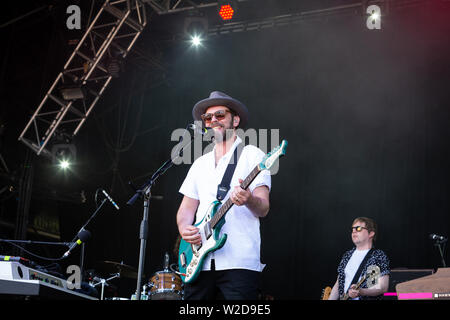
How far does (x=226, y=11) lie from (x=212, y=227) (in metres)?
5.07

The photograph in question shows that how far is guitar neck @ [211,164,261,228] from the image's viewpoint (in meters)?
2.80

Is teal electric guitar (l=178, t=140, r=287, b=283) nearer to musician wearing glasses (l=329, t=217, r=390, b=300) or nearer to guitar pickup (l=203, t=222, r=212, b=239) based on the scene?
guitar pickup (l=203, t=222, r=212, b=239)

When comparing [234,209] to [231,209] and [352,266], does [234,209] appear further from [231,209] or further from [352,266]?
[352,266]

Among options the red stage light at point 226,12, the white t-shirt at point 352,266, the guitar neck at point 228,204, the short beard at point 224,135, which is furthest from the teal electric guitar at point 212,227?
the red stage light at point 226,12

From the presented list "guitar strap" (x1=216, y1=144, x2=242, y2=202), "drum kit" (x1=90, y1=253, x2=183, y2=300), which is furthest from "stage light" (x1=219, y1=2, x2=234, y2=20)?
"guitar strap" (x1=216, y1=144, x2=242, y2=202)

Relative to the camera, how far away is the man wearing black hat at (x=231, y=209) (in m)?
2.71

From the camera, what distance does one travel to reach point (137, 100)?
9.72 m

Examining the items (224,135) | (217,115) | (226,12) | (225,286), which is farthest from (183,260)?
(226,12)

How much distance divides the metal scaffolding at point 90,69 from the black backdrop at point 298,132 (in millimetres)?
576

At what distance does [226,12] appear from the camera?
727 centimetres

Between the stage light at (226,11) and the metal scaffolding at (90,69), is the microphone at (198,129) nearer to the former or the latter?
the stage light at (226,11)

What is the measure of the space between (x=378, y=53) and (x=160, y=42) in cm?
384

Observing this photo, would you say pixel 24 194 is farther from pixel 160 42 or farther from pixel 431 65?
pixel 431 65
